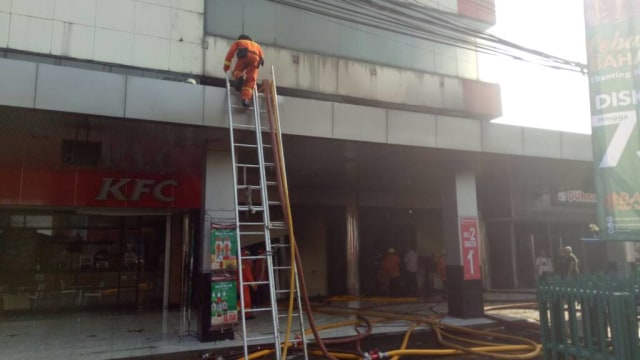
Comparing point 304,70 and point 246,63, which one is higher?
point 304,70

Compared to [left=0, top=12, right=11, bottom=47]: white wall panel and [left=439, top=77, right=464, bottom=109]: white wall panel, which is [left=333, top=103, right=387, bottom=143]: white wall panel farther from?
[left=0, top=12, right=11, bottom=47]: white wall panel

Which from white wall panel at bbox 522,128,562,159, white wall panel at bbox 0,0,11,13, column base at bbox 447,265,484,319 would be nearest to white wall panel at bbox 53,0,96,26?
white wall panel at bbox 0,0,11,13

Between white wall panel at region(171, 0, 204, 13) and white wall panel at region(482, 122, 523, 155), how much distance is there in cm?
628

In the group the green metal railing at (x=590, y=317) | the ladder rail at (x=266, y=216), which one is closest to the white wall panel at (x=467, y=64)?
the ladder rail at (x=266, y=216)

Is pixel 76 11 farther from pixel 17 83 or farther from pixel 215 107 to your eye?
pixel 215 107

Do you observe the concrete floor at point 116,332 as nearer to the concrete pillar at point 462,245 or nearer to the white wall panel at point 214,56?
the concrete pillar at point 462,245

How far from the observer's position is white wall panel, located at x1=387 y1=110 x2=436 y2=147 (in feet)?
30.5

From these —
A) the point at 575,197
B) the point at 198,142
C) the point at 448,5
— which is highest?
the point at 448,5

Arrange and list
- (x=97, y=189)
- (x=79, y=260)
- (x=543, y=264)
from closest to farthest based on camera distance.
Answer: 1. (x=97, y=189)
2. (x=79, y=260)
3. (x=543, y=264)

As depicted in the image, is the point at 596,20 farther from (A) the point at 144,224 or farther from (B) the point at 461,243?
(A) the point at 144,224

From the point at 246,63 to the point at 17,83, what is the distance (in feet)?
10.9

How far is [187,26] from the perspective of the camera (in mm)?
9312

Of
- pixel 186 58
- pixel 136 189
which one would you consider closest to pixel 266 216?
pixel 186 58

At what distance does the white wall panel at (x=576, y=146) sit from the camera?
10969mm
